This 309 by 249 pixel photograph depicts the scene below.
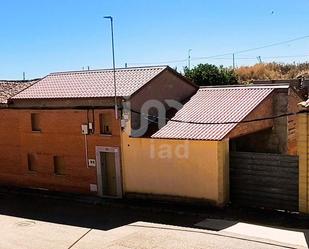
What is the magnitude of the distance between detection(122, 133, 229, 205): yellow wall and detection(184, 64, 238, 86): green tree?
78.7 ft

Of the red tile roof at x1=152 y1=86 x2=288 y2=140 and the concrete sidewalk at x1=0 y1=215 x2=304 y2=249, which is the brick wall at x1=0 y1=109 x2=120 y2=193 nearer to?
the red tile roof at x1=152 y1=86 x2=288 y2=140

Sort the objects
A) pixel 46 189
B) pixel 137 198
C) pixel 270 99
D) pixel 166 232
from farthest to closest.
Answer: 1. pixel 46 189
2. pixel 270 99
3. pixel 137 198
4. pixel 166 232

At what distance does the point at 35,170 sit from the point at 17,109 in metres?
3.07

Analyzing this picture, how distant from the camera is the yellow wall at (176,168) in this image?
16.8 m

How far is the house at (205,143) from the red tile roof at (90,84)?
2091 mm

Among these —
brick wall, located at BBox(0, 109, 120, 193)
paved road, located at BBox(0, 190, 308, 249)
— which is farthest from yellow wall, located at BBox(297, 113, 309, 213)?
brick wall, located at BBox(0, 109, 120, 193)

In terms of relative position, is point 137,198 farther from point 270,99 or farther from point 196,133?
point 270,99

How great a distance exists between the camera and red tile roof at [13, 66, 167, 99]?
19.9 metres

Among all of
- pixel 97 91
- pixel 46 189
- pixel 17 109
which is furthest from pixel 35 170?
pixel 97 91

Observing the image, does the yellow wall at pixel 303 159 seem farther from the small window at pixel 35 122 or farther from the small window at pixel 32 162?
the small window at pixel 32 162

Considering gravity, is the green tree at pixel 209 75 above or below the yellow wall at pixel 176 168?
above

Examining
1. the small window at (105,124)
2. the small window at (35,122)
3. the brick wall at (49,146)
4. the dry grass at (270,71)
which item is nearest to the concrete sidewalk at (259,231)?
the brick wall at (49,146)

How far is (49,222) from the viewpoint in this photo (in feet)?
55.3

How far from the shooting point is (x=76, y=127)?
20.4 metres
